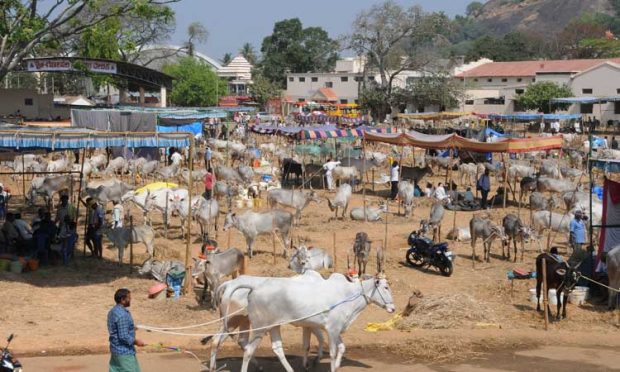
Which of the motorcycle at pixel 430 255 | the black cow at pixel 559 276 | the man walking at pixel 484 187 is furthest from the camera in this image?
the man walking at pixel 484 187

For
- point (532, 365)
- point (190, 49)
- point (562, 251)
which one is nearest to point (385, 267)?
point (562, 251)

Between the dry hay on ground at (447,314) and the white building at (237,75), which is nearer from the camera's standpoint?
the dry hay on ground at (447,314)

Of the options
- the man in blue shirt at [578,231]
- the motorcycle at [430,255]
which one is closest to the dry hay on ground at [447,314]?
the motorcycle at [430,255]

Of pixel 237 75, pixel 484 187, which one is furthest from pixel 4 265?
pixel 237 75

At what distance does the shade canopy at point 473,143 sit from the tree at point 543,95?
3925 centimetres

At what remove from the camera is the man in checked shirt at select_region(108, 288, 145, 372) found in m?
9.91

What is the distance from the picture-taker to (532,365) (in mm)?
13234

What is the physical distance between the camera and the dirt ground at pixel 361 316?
13.9 m

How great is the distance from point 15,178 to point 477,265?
69.1 feet

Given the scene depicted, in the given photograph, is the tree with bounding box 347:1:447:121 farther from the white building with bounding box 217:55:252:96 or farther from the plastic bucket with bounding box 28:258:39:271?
the plastic bucket with bounding box 28:258:39:271

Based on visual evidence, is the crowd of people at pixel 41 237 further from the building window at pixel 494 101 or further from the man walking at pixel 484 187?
the building window at pixel 494 101

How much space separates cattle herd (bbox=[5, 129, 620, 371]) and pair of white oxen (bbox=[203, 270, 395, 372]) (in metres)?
0.02

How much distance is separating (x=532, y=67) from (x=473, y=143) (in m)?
55.3

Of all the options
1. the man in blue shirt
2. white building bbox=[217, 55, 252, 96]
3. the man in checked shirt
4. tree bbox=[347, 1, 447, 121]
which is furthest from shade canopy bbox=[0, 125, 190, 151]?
white building bbox=[217, 55, 252, 96]
